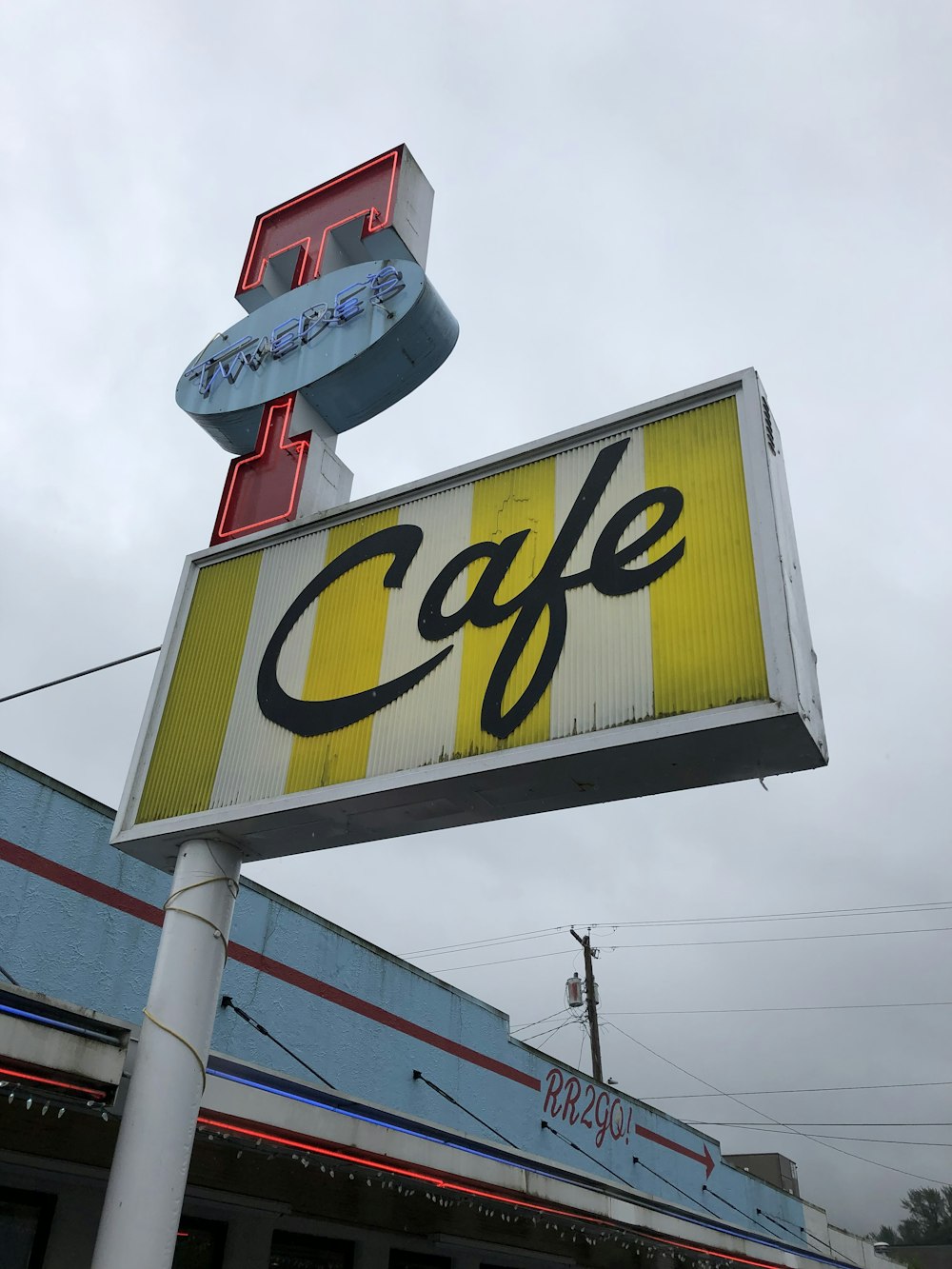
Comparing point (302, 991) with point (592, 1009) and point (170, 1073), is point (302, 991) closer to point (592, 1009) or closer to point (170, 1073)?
point (170, 1073)

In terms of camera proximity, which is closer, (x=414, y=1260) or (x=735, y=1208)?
(x=414, y=1260)

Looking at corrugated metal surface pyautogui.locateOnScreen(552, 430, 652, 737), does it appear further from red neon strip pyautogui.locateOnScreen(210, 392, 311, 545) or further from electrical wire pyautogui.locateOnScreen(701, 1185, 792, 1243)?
electrical wire pyautogui.locateOnScreen(701, 1185, 792, 1243)

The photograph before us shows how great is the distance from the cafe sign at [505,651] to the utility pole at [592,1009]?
24.7 meters

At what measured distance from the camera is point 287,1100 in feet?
22.8

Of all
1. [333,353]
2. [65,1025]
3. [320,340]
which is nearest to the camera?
[65,1025]

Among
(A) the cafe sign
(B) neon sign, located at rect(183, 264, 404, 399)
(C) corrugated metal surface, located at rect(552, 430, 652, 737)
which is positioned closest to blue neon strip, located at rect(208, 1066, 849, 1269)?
(A) the cafe sign

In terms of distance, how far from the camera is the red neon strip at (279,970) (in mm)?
9086

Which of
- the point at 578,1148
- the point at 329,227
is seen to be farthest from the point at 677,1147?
the point at 329,227

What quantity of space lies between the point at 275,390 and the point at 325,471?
1.17m

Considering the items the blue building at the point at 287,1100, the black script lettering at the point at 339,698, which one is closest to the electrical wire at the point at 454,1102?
the blue building at the point at 287,1100

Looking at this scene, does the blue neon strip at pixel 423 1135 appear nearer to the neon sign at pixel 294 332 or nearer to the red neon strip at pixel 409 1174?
the red neon strip at pixel 409 1174

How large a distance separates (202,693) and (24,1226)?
14.9 ft

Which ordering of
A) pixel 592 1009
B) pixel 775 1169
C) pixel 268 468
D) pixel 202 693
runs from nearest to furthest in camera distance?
pixel 202 693
pixel 268 468
pixel 775 1169
pixel 592 1009

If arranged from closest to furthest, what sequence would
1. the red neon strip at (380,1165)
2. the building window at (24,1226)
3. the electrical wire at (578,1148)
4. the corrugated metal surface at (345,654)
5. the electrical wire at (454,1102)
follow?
the corrugated metal surface at (345,654), the red neon strip at (380,1165), the building window at (24,1226), the electrical wire at (454,1102), the electrical wire at (578,1148)
